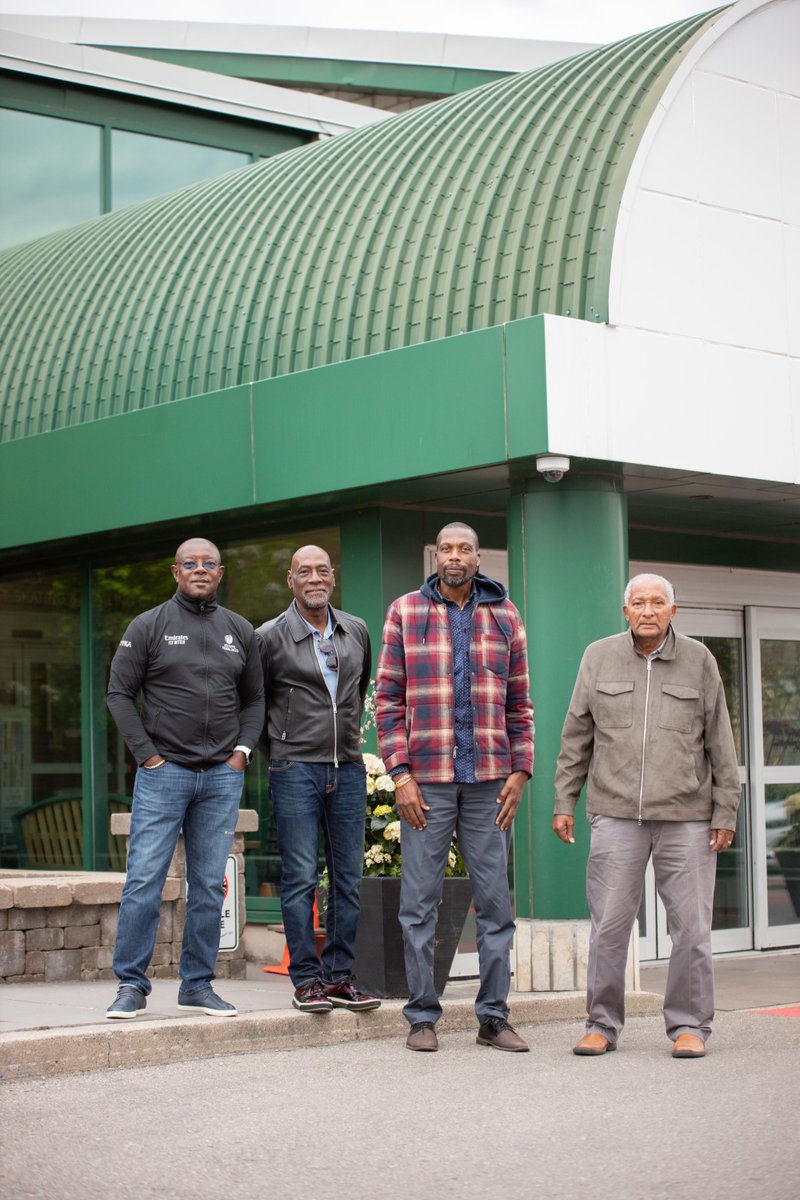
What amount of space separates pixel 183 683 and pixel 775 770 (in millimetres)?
6363

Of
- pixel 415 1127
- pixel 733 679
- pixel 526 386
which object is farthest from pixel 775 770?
pixel 415 1127

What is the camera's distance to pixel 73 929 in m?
9.44

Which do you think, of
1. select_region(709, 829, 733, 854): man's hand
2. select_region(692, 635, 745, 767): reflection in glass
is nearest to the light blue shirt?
select_region(709, 829, 733, 854): man's hand

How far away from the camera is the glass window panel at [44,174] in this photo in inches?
679

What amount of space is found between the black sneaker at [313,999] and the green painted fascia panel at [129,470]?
13.0 feet

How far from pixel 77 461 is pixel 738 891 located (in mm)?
5648

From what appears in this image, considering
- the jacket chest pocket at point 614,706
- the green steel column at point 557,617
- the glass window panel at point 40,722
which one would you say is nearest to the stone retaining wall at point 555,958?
the green steel column at point 557,617

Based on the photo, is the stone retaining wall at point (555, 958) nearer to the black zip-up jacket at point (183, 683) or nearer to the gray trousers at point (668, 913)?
the gray trousers at point (668, 913)

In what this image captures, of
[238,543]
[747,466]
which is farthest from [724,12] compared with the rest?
[238,543]

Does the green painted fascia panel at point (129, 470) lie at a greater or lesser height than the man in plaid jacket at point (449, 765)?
greater

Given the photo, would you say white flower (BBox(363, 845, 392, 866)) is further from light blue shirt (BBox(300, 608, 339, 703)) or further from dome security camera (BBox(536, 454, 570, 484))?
dome security camera (BBox(536, 454, 570, 484))

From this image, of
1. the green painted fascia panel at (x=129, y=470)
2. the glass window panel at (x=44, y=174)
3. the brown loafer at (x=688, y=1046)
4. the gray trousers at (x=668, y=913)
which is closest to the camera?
the brown loafer at (x=688, y=1046)

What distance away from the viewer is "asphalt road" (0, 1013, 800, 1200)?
4.78 m

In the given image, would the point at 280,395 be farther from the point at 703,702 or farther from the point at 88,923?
the point at 703,702
